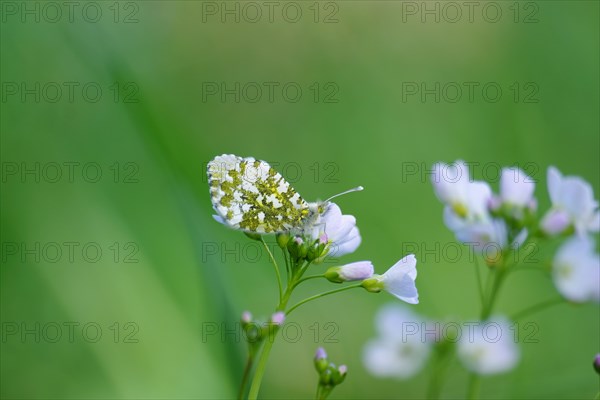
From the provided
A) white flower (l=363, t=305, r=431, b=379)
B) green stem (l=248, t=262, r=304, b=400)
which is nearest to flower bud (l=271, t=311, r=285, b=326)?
green stem (l=248, t=262, r=304, b=400)

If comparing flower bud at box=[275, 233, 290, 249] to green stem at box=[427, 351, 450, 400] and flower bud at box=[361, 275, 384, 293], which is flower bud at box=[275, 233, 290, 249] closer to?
flower bud at box=[361, 275, 384, 293]

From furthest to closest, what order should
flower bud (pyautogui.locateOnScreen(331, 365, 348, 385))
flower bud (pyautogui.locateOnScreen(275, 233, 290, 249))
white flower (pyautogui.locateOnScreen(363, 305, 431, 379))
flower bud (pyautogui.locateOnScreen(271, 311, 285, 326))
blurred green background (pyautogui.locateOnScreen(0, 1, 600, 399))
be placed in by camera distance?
blurred green background (pyautogui.locateOnScreen(0, 1, 600, 399)) → white flower (pyautogui.locateOnScreen(363, 305, 431, 379)) → flower bud (pyautogui.locateOnScreen(275, 233, 290, 249)) → flower bud (pyautogui.locateOnScreen(331, 365, 348, 385)) → flower bud (pyautogui.locateOnScreen(271, 311, 285, 326))

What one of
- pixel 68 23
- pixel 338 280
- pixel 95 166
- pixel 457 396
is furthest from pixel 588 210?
pixel 68 23

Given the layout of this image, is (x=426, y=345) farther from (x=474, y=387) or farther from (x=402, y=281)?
(x=402, y=281)

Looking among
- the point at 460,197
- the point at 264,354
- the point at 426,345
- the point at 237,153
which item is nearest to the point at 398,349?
the point at 426,345

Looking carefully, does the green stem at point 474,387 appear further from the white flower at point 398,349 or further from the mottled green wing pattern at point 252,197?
the mottled green wing pattern at point 252,197

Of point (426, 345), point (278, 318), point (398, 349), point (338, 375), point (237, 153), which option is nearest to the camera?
point (278, 318)

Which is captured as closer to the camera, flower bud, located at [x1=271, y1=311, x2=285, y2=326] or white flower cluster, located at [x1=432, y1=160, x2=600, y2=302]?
flower bud, located at [x1=271, y1=311, x2=285, y2=326]
